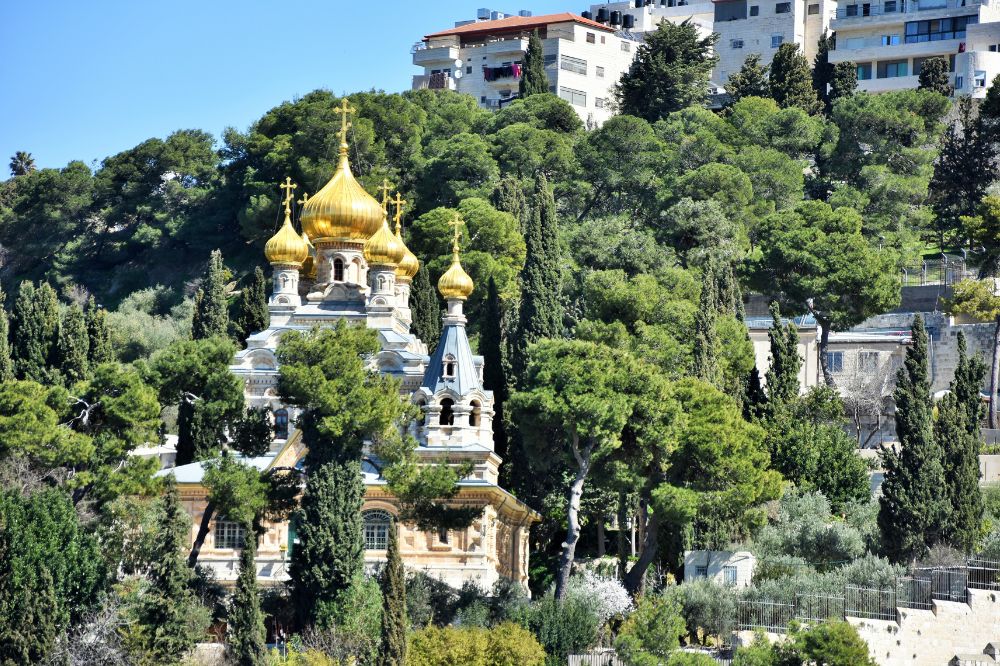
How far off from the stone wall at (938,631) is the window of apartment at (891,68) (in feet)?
201

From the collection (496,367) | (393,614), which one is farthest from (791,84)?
(393,614)

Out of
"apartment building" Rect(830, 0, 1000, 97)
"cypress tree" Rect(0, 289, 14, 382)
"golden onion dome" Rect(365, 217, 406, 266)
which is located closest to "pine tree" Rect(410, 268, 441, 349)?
"golden onion dome" Rect(365, 217, 406, 266)

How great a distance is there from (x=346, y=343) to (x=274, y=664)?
8.49 metres

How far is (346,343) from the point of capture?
172 feet

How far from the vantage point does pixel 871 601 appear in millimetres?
50000

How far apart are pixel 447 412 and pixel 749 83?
155ft

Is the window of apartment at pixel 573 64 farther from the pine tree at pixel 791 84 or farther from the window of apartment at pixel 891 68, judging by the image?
the window of apartment at pixel 891 68

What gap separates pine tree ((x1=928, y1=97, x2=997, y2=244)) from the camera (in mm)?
88562

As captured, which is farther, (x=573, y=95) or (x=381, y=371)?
(x=573, y=95)

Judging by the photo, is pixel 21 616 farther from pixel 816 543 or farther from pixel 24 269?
pixel 24 269

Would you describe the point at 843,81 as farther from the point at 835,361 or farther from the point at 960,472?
the point at 960,472

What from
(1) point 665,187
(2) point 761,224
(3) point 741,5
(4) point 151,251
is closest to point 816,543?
(2) point 761,224

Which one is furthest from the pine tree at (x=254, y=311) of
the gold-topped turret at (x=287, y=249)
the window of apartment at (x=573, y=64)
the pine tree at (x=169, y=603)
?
the window of apartment at (x=573, y=64)

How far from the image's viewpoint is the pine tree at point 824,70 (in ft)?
351
